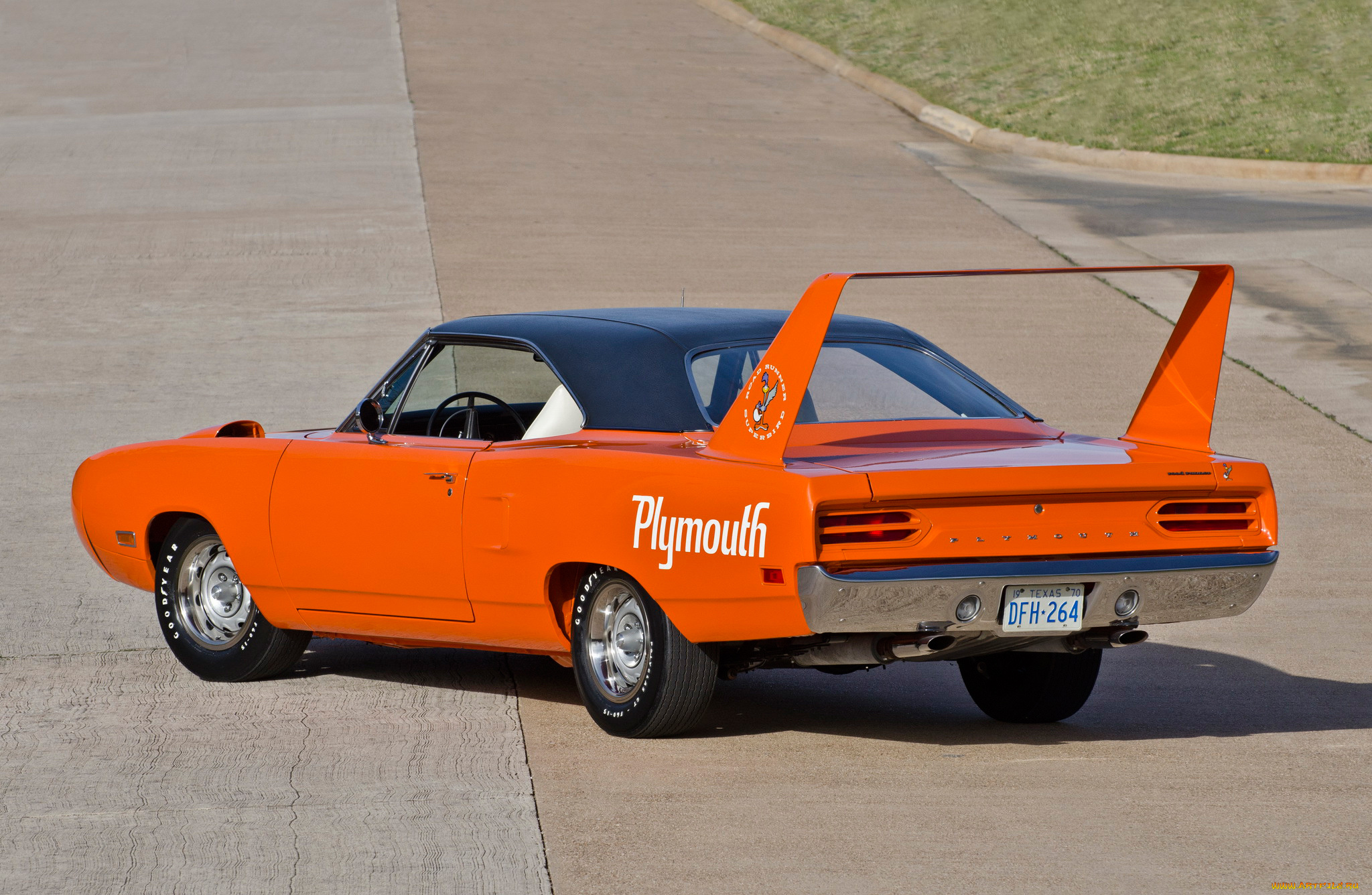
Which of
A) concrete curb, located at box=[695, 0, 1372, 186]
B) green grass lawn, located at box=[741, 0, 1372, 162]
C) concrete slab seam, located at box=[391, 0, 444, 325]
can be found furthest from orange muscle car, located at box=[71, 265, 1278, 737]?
green grass lawn, located at box=[741, 0, 1372, 162]

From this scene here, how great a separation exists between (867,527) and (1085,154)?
2144 centimetres

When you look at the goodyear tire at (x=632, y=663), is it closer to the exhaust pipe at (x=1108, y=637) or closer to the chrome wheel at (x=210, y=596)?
the exhaust pipe at (x=1108, y=637)

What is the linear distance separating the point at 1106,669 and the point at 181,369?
30.9ft

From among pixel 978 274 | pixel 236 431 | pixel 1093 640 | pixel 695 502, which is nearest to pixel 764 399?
pixel 695 502

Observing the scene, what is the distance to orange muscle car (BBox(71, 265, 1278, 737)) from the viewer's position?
5.68 meters

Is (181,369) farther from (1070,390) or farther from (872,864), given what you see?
(872,864)

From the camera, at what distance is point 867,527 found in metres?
5.60

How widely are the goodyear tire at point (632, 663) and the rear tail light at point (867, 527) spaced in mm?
762

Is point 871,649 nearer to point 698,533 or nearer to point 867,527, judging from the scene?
point 867,527

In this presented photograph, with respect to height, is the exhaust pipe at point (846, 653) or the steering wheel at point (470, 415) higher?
the steering wheel at point (470, 415)

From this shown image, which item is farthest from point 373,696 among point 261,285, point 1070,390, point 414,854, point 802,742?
point 261,285

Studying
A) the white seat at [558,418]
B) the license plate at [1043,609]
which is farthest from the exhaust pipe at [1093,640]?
the white seat at [558,418]

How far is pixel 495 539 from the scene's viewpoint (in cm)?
653

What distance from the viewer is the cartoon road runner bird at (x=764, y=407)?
5797 millimetres
